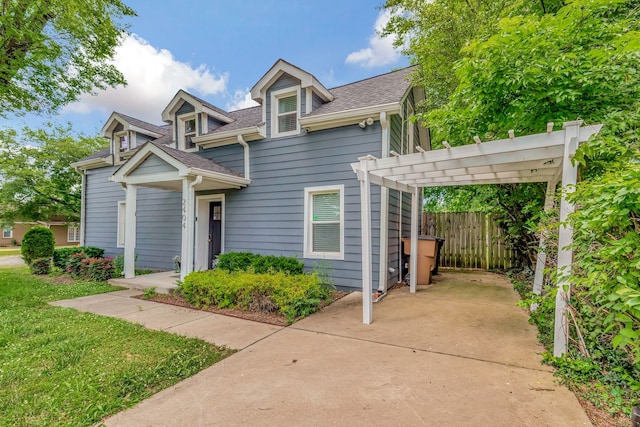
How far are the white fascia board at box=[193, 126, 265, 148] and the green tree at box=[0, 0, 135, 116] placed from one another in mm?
3848

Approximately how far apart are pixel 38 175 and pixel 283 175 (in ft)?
60.0

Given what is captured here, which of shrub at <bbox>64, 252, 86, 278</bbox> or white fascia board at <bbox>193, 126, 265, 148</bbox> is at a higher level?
white fascia board at <bbox>193, 126, 265, 148</bbox>

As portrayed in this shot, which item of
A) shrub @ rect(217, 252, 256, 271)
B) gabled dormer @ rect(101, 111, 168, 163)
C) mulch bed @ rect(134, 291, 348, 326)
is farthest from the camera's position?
gabled dormer @ rect(101, 111, 168, 163)

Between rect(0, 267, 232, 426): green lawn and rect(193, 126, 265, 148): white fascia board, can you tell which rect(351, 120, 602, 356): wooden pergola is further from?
rect(193, 126, 265, 148): white fascia board

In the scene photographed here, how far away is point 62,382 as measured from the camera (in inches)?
105

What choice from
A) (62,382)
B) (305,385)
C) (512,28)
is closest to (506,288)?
(512,28)

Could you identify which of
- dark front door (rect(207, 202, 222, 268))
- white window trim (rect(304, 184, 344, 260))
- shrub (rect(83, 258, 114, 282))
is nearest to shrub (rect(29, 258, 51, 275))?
shrub (rect(83, 258, 114, 282))

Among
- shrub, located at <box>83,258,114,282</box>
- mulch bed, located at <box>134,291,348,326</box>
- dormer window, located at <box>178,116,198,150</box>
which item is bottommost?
mulch bed, located at <box>134,291,348,326</box>

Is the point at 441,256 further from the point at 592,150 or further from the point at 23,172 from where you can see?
the point at 23,172

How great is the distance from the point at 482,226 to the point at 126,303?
32.2 feet

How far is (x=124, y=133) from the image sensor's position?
1012 cm

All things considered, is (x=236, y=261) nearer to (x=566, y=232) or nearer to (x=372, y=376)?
(x=372, y=376)

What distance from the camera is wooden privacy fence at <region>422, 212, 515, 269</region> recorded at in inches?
350

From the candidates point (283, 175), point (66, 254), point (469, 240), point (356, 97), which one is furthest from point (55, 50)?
point (469, 240)
